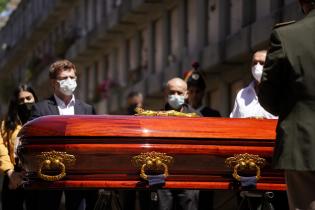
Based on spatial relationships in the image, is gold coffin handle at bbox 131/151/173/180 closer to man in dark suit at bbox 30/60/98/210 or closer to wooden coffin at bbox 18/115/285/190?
wooden coffin at bbox 18/115/285/190

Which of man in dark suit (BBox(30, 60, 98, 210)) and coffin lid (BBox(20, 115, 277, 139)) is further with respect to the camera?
man in dark suit (BBox(30, 60, 98, 210))

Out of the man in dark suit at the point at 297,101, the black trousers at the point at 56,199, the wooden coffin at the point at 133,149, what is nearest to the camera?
the man in dark suit at the point at 297,101

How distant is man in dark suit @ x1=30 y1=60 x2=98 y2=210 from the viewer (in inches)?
389

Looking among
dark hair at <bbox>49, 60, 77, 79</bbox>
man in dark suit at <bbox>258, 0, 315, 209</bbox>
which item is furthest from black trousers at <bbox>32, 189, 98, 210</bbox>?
man in dark suit at <bbox>258, 0, 315, 209</bbox>

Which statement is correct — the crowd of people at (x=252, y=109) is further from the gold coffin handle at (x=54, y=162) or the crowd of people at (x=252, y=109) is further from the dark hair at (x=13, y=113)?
the gold coffin handle at (x=54, y=162)

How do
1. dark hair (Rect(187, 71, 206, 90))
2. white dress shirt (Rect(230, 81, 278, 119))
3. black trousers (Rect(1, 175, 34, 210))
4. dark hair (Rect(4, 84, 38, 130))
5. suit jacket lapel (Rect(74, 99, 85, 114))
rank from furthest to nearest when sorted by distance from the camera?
dark hair (Rect(187, 71, 206, 90)) < black trousers (Rect(1, 175, 34, 210)) < dark hair (Rect(4, 84, 38, 130)) < white dress shirt (Rect(230, 81, 278, 119)) < suit jacket lapel (Rect(74, 99, 85, 114))

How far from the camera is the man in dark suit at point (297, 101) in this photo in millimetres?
6555

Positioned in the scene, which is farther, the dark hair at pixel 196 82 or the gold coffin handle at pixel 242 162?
the dark hair at pixel 196 82

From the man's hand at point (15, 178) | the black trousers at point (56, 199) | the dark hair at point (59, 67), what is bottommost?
the black trousers at point (56, 199)

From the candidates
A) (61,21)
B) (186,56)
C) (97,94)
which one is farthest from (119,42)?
(61,21)

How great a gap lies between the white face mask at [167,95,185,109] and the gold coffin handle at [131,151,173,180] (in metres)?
2.49

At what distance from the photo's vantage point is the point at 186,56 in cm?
2828

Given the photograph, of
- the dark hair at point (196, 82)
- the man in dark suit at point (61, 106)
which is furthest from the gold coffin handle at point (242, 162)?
the dark hair at point (196, 82)

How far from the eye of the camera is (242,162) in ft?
28.4
